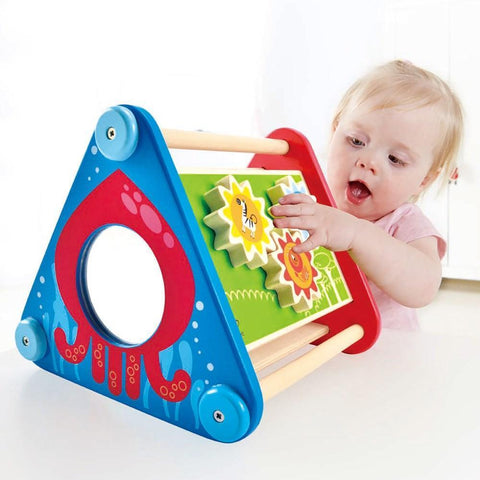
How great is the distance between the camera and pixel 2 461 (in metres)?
0.43

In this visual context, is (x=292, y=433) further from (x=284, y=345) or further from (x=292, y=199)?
(x=292, y=199)

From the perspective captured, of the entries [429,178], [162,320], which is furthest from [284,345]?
[429,178]

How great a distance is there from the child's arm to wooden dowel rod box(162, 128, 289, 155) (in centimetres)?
9

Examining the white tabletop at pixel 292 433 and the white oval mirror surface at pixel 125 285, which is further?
the white oval mirror surface at pixel 125 285

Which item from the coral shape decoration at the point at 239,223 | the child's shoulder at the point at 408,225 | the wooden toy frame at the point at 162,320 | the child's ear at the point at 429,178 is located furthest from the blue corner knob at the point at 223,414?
the child's ear at the point at 429,178

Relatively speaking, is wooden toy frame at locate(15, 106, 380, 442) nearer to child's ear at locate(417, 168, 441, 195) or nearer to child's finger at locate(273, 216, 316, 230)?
child's finger at locate(273, 216, 316, 230)

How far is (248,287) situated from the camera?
0.56 meters

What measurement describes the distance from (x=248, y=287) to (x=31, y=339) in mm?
237

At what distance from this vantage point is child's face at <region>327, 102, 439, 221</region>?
87 cm

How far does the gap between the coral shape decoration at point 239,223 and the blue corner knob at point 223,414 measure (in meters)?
0.14

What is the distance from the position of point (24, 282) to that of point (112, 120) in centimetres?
216

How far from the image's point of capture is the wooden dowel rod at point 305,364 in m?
0.49

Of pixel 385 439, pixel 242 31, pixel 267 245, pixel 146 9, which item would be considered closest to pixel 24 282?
pixel 146 9

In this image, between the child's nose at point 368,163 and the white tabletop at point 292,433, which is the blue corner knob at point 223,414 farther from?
the child's nose at point 368,163
